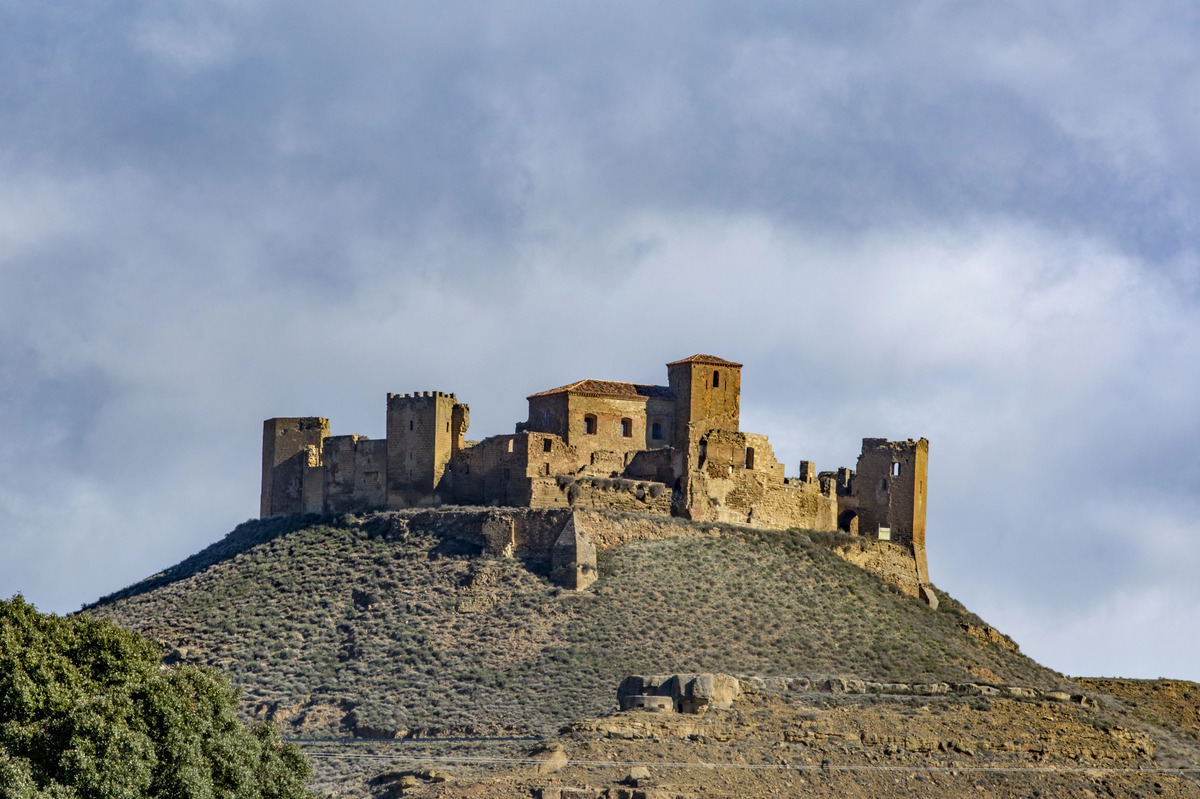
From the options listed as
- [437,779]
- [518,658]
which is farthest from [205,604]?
[437,779]

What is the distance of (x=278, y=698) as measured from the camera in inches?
2012

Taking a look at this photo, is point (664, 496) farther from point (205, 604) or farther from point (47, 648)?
point (47, 648)

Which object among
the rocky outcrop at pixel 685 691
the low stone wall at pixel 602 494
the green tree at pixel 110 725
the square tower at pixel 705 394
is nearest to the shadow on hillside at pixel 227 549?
the low stone wall at pixel 602 494

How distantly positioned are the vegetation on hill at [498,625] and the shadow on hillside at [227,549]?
16cm

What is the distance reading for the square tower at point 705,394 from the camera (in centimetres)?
6094

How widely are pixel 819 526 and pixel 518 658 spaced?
14973 mm

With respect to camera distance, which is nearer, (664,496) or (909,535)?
(664,496)

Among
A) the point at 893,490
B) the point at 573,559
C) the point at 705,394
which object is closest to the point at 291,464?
the point at 573,559

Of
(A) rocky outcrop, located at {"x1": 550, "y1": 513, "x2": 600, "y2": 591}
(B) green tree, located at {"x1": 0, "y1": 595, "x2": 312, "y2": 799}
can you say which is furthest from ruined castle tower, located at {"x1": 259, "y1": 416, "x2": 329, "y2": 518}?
(B) green tree, located at {"x1": 0, "y1": 595, "x2": 312, "y2": 799}

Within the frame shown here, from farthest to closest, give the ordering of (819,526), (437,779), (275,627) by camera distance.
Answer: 1. (819,526)
2. (275,627)
3. (437,779)

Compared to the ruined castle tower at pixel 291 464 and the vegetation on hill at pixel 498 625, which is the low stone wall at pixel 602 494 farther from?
the ruined castle tower at pixel 291 464

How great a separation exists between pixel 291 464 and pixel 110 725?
29.8 m

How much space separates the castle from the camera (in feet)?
192

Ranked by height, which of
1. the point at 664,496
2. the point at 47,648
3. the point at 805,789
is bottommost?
the point at 805,789
